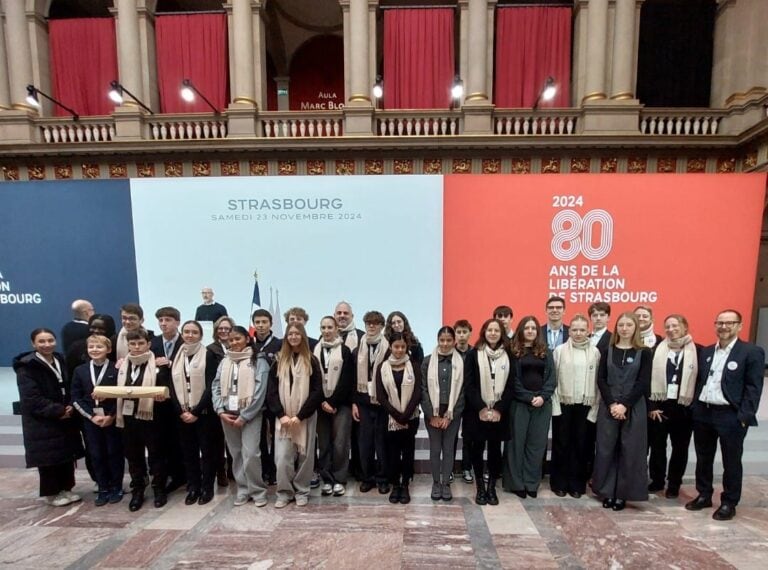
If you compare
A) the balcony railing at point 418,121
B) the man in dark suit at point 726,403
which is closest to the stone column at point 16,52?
the balcony railing at point 418,121

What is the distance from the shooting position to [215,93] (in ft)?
29.7

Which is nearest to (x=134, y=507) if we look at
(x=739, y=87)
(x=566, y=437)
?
(x=566, y=437)

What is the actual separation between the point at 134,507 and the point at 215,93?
9205mm

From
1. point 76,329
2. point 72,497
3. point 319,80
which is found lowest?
point 72,497

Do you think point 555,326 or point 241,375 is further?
point 555,326

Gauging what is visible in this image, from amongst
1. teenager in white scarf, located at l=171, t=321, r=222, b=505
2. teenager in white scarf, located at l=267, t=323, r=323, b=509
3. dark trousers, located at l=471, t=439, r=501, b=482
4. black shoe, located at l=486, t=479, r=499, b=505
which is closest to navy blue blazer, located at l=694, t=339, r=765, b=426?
dark trousers, located at l=471, t=439, r=501, b=482

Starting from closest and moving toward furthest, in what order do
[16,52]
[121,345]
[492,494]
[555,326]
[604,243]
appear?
[492,494], [121,345], [555,326], [604,243], [16,52]

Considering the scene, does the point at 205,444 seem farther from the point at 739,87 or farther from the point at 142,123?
the point at 739,87

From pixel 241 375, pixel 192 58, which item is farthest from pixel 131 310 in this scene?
pixel 192 58

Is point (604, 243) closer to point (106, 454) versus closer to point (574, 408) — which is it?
point (574, 408)

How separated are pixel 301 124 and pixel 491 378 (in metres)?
7.50

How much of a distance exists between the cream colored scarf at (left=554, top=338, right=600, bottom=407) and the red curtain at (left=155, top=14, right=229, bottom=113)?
31.1 ft

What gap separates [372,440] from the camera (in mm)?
3395

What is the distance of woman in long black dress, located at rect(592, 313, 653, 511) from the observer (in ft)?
9.80
